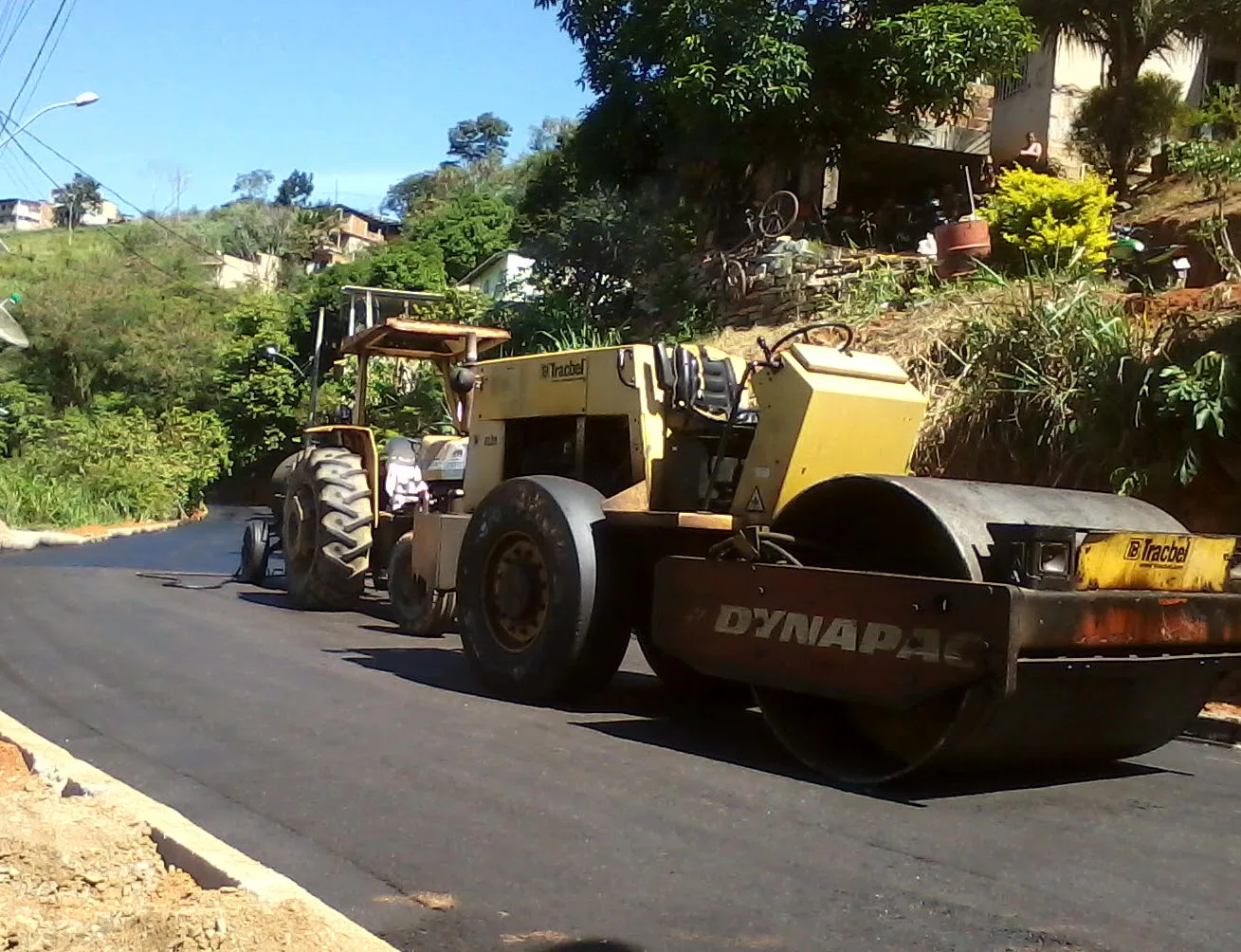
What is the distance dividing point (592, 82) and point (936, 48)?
228 inches

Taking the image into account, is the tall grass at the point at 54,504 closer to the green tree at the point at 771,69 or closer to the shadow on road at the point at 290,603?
the green tree at the point at 771,69

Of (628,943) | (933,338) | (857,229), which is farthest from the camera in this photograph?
(857,229)

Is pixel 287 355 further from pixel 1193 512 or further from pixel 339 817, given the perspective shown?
pixel 339 817

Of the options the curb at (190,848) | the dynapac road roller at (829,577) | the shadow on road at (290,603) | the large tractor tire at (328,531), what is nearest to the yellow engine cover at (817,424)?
the dynapac road roller at (829,577)

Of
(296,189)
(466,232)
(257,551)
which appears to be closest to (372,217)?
(296,189)

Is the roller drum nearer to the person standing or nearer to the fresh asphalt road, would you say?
the fresh asphalt road

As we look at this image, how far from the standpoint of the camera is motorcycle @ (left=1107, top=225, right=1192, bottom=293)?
14141 mm

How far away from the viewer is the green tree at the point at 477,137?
346ft

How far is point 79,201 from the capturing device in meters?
102

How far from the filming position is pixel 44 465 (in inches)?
1265

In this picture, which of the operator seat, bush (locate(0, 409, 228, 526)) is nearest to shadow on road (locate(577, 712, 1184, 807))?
the operator seat

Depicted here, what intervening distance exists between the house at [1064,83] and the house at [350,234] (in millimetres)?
50909

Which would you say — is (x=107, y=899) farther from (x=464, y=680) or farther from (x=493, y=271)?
(x=493, y=271)

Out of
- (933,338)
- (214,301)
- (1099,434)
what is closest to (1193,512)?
(1099,434)
